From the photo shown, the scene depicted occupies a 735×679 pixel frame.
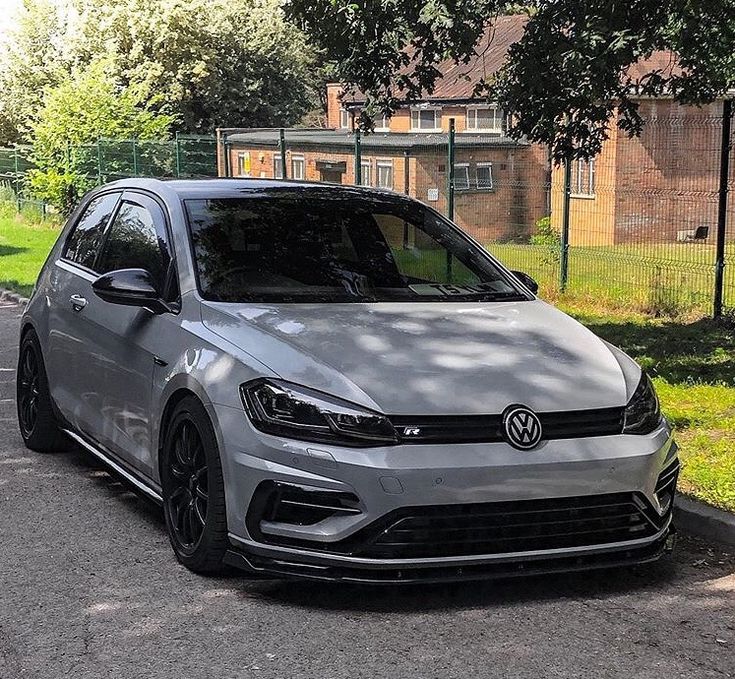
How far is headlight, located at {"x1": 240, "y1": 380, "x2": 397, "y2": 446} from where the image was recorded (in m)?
4.76

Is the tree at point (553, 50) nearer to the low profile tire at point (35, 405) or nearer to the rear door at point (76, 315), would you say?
the rear door at point (76, 315)

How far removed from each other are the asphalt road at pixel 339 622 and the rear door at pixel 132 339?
0.55 m

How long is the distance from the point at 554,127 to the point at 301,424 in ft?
27.4

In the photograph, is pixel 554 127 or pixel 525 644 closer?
pixel 525 644

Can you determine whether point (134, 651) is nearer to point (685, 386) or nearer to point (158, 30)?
point (685, 386)

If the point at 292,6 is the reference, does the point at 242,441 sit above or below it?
below

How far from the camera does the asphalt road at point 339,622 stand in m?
4.39

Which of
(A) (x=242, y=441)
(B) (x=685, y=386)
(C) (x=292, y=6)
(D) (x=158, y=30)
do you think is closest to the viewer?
(A) (x=242, y=441)

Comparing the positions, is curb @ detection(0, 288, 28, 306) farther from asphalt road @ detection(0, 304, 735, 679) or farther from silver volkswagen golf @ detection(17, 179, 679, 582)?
asphalt road @ detection(0, 304, 735, 679)

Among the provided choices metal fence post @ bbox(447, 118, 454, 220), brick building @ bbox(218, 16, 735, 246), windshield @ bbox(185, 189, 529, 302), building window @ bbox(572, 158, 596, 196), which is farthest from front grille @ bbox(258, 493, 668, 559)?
building window @ bbox(572, 158, 596, 196)

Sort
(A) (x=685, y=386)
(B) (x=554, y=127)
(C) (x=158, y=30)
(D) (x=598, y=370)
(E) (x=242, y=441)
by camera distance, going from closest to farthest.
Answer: (E) (x=242, y=441) < (D) (x=598, y=370) < (A) (x=685, y=386) < (B) (x=554, y=127) < (C) (x=158, y=30)

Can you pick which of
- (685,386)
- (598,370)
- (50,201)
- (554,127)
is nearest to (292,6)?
(554,127)

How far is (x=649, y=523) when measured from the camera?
201 inches

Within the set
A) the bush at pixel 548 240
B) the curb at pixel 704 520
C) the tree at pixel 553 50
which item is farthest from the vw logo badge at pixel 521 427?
the bush at pixel 548 240
